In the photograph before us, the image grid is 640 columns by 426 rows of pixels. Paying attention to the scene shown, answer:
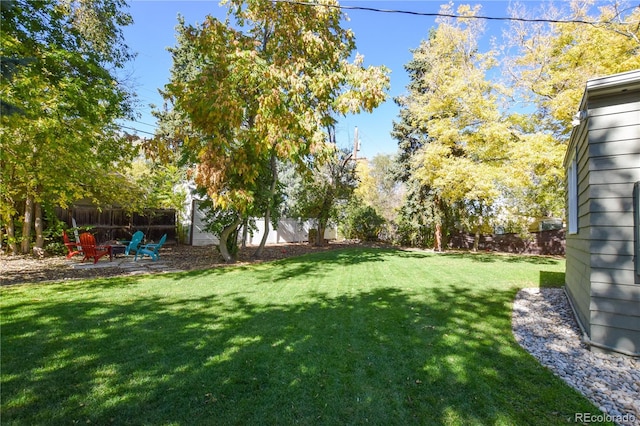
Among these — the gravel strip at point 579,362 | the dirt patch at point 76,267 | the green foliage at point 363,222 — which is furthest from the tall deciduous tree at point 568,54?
the dirt patch at point 76,267

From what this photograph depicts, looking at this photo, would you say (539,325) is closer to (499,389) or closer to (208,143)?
(499,389)

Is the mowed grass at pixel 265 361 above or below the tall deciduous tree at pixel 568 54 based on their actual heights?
below

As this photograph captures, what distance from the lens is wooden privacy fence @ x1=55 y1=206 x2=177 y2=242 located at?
11.0 metres

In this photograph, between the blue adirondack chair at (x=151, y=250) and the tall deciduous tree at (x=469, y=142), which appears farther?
the tall deciduous tree at (x=469, y=142)

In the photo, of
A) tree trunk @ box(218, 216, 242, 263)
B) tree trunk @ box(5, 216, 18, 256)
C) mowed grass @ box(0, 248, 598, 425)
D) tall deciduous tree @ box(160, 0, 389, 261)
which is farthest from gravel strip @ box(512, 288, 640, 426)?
tree trunk @ box(5, 216, 18, 256)

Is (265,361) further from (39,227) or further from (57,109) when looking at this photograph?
(39,227)

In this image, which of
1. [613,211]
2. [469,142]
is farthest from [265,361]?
[469,142]

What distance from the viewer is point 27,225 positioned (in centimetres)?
940

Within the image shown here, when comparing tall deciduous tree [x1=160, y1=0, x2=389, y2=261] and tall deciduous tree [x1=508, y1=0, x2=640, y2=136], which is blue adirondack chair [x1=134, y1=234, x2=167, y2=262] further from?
tall deciduous tree [x1=508, y1=0, x2=640, y2=136]

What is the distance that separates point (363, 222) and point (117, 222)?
41.8 ft

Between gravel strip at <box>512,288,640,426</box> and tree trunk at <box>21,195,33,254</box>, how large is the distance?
12.4 m

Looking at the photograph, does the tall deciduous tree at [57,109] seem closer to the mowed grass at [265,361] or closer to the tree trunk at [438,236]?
the mowed grass at [265,361]

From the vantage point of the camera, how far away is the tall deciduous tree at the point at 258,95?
309 inches

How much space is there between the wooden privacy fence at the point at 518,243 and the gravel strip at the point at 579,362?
11.8 m
